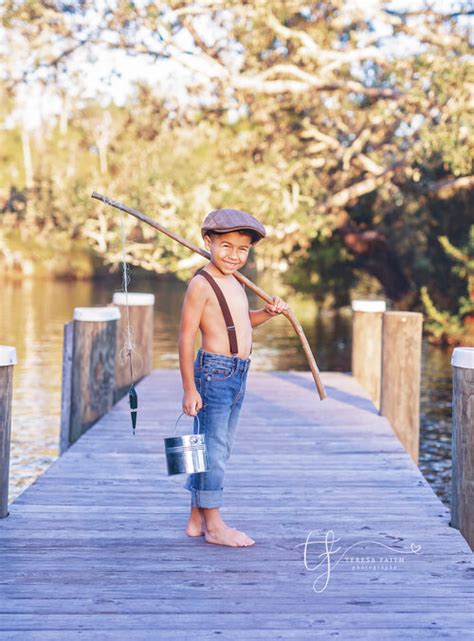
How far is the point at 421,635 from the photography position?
12.5 ft

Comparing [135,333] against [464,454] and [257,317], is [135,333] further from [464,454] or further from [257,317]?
[464,454]

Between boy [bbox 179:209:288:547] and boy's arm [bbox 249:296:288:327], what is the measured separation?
11mm

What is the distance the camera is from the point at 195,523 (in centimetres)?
510

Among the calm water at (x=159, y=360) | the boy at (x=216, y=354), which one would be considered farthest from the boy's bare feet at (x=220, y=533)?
the calm water at (x=159, y=360)

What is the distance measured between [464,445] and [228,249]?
1.72 m

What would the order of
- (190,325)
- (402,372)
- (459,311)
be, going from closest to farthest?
(190,325) → (402,372) → (459,311)

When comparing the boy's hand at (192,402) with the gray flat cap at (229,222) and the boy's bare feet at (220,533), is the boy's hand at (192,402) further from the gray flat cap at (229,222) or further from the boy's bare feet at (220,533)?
the gray flat cap at (229,222)

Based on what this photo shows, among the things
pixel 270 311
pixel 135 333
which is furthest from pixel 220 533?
pixel 135 333

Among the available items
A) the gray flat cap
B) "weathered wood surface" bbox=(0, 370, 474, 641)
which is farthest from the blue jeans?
the gray flat cap

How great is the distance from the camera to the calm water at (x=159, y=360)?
11420 mm

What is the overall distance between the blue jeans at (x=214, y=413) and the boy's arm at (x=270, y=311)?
31cm

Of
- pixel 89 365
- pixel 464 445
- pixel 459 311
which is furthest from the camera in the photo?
pixel 459 311

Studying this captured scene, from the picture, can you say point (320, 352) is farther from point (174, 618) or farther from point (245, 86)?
point (174, 618)

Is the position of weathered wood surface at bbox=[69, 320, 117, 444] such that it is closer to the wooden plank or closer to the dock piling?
the dock piling
